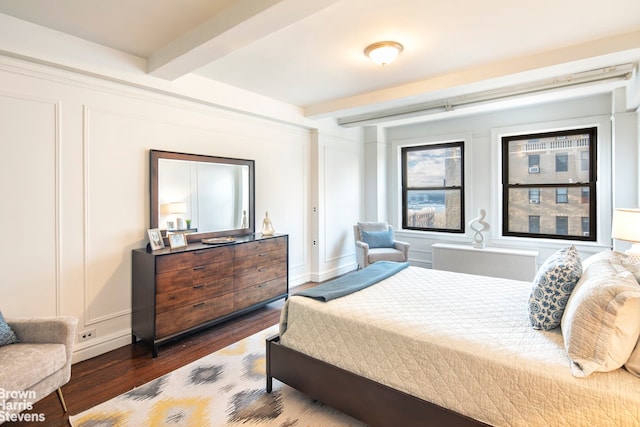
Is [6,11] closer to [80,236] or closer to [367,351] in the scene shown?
[80,236]

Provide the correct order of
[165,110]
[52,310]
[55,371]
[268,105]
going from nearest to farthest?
[55,371], [52,310], [165,110], [268,105]

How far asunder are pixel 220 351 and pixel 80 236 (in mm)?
1511

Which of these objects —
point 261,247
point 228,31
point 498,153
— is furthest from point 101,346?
point 498,153

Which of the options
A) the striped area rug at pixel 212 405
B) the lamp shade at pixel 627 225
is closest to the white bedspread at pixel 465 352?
the striped area rug at pixel 212 405

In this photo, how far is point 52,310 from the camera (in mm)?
2607

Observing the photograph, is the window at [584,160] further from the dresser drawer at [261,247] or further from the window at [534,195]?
the dresser drawer at [261,247]

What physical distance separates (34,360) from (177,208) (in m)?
1.76

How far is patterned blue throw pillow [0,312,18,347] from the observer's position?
77.0 inches

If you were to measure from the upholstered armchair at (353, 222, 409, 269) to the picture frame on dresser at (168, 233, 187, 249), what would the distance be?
8.75 ft

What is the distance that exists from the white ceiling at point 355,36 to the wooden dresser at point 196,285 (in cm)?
168

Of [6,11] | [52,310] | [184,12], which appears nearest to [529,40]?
[184,12]

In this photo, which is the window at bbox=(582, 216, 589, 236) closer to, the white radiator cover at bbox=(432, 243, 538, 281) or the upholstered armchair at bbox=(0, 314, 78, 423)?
the white radiator cover at bbox=(432, 243, 538, 281)

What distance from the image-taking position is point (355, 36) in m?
2.62

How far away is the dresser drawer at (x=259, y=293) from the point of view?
3.49 meters
